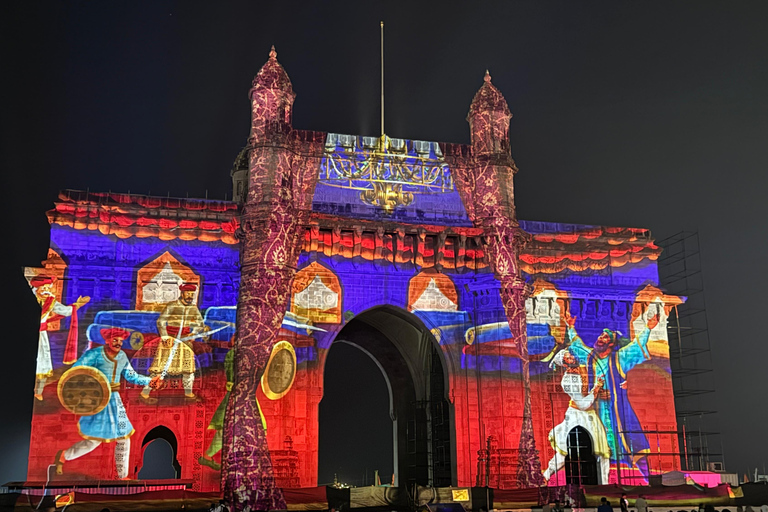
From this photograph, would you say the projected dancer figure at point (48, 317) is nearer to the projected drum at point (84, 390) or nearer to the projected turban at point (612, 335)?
the projected drum at point (84, 390)

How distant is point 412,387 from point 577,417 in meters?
9.71

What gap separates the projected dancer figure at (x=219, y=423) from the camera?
33.0 meters

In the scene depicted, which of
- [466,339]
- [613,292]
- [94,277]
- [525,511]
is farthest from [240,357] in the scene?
[613,292]

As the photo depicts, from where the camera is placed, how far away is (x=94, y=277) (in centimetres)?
3400

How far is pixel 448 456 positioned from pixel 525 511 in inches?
427

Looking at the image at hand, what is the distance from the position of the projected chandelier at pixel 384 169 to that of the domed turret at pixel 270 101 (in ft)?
7.65

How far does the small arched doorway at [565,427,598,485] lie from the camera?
3691cm

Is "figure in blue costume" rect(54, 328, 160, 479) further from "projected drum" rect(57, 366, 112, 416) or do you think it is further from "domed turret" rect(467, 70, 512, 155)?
"domed turret" rect(467, 70, 512, 155)

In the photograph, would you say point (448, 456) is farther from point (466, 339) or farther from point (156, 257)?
point (156, 257)

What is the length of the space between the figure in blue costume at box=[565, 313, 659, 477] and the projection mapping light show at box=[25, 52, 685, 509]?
89 mm

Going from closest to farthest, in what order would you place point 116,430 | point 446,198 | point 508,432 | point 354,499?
point 354,499, point 116,430, point 508,432, point 446,198

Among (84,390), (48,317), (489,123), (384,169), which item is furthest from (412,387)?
(48,317)

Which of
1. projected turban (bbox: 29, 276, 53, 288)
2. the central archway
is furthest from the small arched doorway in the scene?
projected turban (bbox: 29, 276, 53, 288)

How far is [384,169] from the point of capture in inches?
1479
